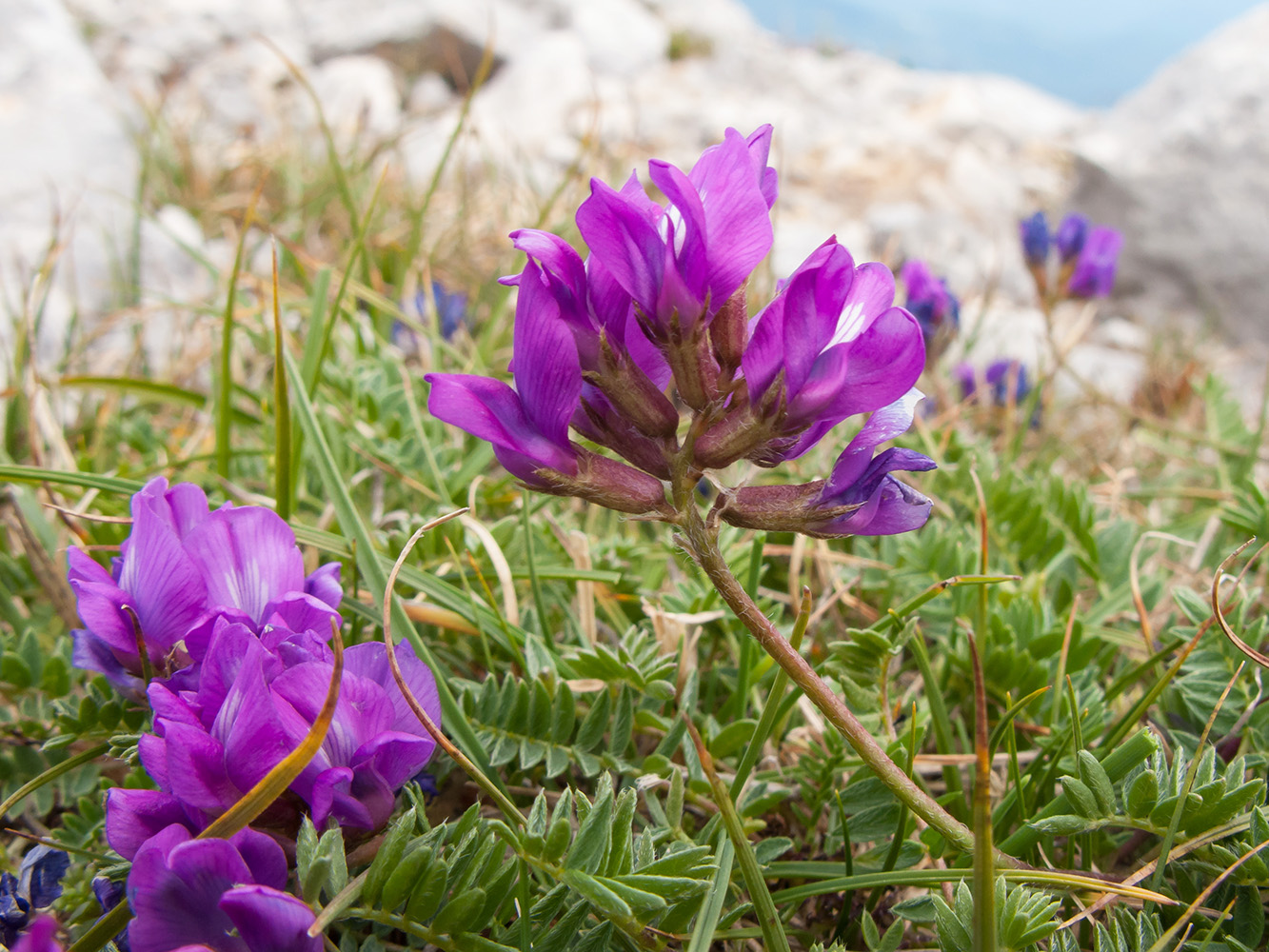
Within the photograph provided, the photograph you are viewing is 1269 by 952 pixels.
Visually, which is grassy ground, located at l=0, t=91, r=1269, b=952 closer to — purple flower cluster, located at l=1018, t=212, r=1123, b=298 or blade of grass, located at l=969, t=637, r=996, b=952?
blade of grass, located at l=969, t=637, r=996, b=952

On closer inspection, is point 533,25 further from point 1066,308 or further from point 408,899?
point 408,899

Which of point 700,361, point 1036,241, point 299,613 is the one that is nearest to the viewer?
point 700,361

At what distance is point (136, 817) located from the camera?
30.0 inches

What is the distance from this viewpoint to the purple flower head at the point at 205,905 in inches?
26.7

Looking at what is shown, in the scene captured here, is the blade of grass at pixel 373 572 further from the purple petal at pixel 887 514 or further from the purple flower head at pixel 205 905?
the purple petal at pixel 887 514

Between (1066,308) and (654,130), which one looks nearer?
(1066,308)

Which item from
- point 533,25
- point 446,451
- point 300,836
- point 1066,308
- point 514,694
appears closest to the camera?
point 300,836

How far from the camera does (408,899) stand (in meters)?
0.79

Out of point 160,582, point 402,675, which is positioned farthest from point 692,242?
point 160,582

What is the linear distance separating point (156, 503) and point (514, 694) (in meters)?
0.46

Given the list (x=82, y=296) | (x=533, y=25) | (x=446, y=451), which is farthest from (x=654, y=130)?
(x=446, y=451)

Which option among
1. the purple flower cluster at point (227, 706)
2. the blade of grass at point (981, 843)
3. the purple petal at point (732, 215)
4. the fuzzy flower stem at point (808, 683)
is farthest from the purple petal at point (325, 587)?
the blade of grass at point (981, 843)

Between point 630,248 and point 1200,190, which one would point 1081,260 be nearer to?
point 630,248

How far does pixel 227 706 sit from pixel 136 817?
4.7 inches
